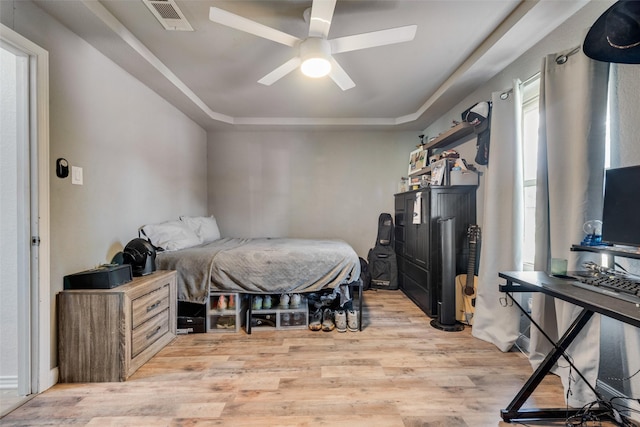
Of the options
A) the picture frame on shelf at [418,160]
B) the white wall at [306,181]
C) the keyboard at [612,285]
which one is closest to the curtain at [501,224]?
the keyboard at [612,285]

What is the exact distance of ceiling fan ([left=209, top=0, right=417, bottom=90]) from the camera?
1.58 meters

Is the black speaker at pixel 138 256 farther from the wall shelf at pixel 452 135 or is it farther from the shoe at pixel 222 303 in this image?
the wall shelf at pixel 452 135

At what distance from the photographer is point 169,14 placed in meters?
1.81

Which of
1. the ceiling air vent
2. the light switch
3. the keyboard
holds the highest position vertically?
the ceiling air vent

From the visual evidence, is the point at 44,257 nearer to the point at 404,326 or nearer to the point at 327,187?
the point at 404,326

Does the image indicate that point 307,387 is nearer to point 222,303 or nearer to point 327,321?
point 327,321

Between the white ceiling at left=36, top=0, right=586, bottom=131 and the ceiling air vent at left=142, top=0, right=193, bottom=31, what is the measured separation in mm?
52

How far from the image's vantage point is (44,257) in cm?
163

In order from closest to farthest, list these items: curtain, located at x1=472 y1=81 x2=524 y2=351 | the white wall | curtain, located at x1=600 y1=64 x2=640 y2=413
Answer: curtain, located at x1=600 y1=64 x2=640 y2=413 < curtain, located at x1=472 y1=81 x2=524 y2=351 < the white wall

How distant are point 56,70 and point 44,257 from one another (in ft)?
3.94

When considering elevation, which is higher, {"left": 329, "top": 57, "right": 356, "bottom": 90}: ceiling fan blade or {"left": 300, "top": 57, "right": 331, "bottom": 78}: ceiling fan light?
{"left": 329, "top": 57, "right": 356, "bottom": 90}: ceiling fan blade

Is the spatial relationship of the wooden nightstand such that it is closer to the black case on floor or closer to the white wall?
the black case on floor

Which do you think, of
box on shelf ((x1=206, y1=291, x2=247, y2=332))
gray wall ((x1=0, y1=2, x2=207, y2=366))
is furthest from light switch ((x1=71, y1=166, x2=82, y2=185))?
box on shelf ((x1=206, y1=291, x2=247, y2=332))

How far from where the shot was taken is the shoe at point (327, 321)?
2.49m
